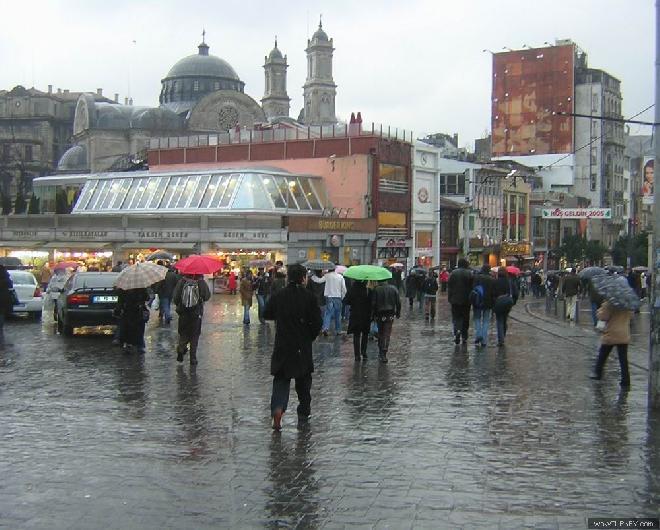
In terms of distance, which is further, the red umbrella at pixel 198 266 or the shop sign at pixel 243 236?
the shop sign at pixel 243 236

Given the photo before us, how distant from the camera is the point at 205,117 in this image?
94.4 m

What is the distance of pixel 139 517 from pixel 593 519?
317 centimetres

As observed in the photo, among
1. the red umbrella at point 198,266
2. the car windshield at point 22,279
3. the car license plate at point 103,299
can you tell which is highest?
the red umbrella at point 198,266

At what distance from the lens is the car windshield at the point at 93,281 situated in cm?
1872

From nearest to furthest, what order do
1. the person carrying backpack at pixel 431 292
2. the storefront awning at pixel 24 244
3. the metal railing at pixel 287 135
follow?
1. the person carrying backpack at pixel 431 292
2. the storefront awning at pixel 24 244
3. the metal railing at pixel 287 135

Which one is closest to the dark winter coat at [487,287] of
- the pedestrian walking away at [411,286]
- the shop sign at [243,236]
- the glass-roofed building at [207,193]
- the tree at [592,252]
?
the pedestrian walking away at [411,286]

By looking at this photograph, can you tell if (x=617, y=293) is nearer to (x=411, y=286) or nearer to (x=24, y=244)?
(x=411, y=286)

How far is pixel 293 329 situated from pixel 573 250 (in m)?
62.5

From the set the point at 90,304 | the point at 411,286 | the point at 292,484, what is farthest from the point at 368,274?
the point at 411,286

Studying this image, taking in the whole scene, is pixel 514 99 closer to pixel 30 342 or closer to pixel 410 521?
pixel 30 342

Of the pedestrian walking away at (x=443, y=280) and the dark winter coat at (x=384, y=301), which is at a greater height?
the dark winter coat at (x=384, y=301)

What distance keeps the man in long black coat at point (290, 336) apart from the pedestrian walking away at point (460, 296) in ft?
27.9

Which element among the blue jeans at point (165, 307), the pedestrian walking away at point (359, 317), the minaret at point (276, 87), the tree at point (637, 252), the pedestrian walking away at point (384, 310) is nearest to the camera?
the pedestrian walking away at point (359, 317)

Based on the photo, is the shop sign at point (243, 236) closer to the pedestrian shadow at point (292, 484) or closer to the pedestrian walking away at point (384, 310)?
the pedestrian walking away at point (384, 310)
